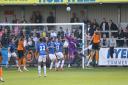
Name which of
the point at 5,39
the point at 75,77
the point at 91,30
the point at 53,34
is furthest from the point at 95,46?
the point at 75,77

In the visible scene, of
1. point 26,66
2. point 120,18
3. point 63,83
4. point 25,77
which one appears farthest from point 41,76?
point 120,18

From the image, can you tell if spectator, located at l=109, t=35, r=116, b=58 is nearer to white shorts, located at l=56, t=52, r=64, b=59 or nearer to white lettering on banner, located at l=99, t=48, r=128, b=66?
white lettering on banner, located at l=99, t=48, r=128, b=66

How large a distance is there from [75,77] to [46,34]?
8.06 m

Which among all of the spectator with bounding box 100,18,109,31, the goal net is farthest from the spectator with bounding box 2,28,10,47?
the spectator with bounding box 100,18,109,31

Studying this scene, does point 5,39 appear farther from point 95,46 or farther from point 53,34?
point 95,46

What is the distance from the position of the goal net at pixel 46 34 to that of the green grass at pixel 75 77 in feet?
4.19

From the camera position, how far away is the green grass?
2458 cm

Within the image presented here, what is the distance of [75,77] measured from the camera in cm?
2720

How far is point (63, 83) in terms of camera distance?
2405 centimetres

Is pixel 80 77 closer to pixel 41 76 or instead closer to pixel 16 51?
pixel 41 76

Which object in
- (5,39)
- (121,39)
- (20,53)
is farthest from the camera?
(121,39)

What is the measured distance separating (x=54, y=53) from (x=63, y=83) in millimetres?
7739

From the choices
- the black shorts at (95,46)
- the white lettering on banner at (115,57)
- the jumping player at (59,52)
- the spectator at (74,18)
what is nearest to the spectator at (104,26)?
the spectator at (74,18)

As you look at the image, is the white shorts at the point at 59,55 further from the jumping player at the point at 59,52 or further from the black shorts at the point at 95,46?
the black shorts at the point at 95,46
